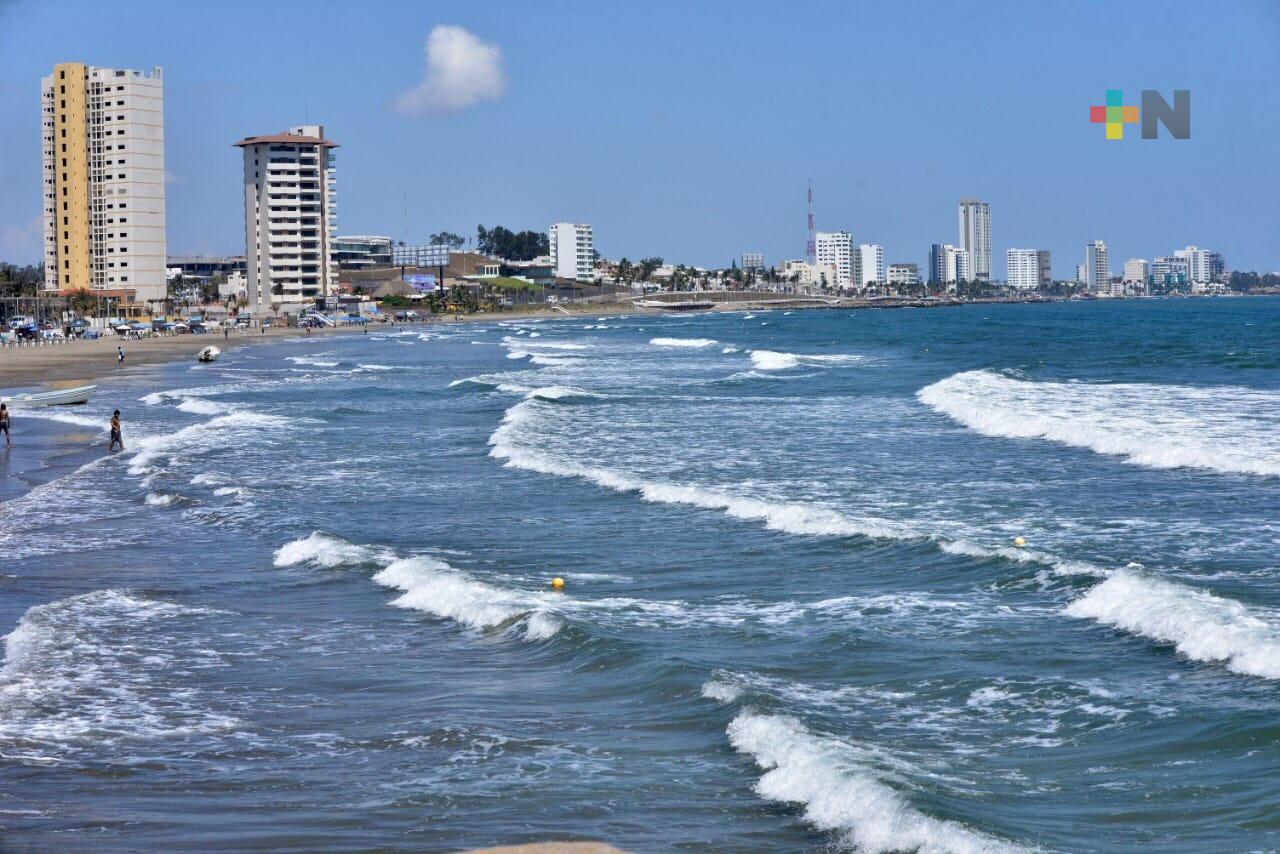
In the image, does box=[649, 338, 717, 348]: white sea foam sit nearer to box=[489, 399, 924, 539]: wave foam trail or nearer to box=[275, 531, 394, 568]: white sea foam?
box=[489, 399, 924, 539]: wave foam trail

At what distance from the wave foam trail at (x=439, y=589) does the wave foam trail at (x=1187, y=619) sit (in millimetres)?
5871

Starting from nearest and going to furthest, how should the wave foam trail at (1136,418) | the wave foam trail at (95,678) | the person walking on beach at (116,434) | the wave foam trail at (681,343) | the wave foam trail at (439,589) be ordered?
the wave foam trail at (95,678) → the wave foam trail at (439,589) → the wave foam trail at (1136,418) → the person walking on beach at (116,434) → the wave foam trail at (681,343)

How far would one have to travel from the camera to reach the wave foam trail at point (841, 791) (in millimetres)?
9156

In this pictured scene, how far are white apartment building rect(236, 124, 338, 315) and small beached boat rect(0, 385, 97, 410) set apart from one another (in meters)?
117

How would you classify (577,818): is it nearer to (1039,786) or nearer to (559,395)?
(1039,786)

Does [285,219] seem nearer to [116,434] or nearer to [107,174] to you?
[107,174]

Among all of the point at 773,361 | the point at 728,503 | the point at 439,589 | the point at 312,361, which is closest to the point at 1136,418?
the point at 728,503

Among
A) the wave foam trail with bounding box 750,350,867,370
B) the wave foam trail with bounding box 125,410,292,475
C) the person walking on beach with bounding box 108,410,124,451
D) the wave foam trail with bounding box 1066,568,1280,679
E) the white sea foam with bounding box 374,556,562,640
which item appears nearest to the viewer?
the wave foam trail with bounding box 1066,568,1280,679

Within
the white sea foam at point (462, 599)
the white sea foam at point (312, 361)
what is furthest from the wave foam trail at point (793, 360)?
the white sea foam at point (462, 599)

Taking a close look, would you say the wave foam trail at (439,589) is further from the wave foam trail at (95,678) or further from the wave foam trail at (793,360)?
the wave foam trail at (793,360)

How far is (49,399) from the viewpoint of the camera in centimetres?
4784

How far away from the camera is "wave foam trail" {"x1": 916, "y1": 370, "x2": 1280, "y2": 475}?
92.1 ft

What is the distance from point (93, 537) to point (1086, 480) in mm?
16721

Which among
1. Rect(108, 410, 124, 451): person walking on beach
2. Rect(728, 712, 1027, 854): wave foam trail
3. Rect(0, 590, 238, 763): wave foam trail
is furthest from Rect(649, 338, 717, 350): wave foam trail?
Rect(728, 712, 1027, 854): wave foam trail
